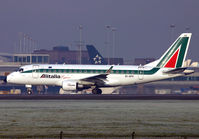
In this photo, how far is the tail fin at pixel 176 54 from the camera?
66.2 metres

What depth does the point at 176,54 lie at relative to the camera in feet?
219

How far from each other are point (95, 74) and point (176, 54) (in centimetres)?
1180

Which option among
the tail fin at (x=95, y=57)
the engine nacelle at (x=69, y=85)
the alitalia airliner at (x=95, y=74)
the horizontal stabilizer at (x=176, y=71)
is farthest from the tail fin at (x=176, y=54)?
the tail fin at (x=95, y=57)

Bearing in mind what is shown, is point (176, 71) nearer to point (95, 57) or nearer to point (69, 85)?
point (69, 85)

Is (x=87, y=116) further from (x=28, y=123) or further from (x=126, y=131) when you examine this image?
(x=126, y=131)

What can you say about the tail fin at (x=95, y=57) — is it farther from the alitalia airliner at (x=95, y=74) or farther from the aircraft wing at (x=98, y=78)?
the aircraft wing at (x=98, y=78)

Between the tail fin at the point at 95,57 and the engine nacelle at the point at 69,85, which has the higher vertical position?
the tail fin at the point at 95,57

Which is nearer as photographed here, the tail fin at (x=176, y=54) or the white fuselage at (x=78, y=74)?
the white fuselage at (x=78, y=74)

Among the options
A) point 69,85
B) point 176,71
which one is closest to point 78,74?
point 69,85

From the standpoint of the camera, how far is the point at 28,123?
3103cm

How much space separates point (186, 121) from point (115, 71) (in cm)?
3209

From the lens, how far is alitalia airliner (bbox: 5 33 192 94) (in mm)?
63562

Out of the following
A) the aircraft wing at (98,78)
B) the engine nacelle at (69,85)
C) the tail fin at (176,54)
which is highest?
the tail fin at (176,54)

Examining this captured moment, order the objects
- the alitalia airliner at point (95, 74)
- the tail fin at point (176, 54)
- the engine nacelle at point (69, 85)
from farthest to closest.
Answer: the tail fin at point (176, 54) → the alitalia airliner at point (95, 74) → the engine nacelle at point (69, 85)
